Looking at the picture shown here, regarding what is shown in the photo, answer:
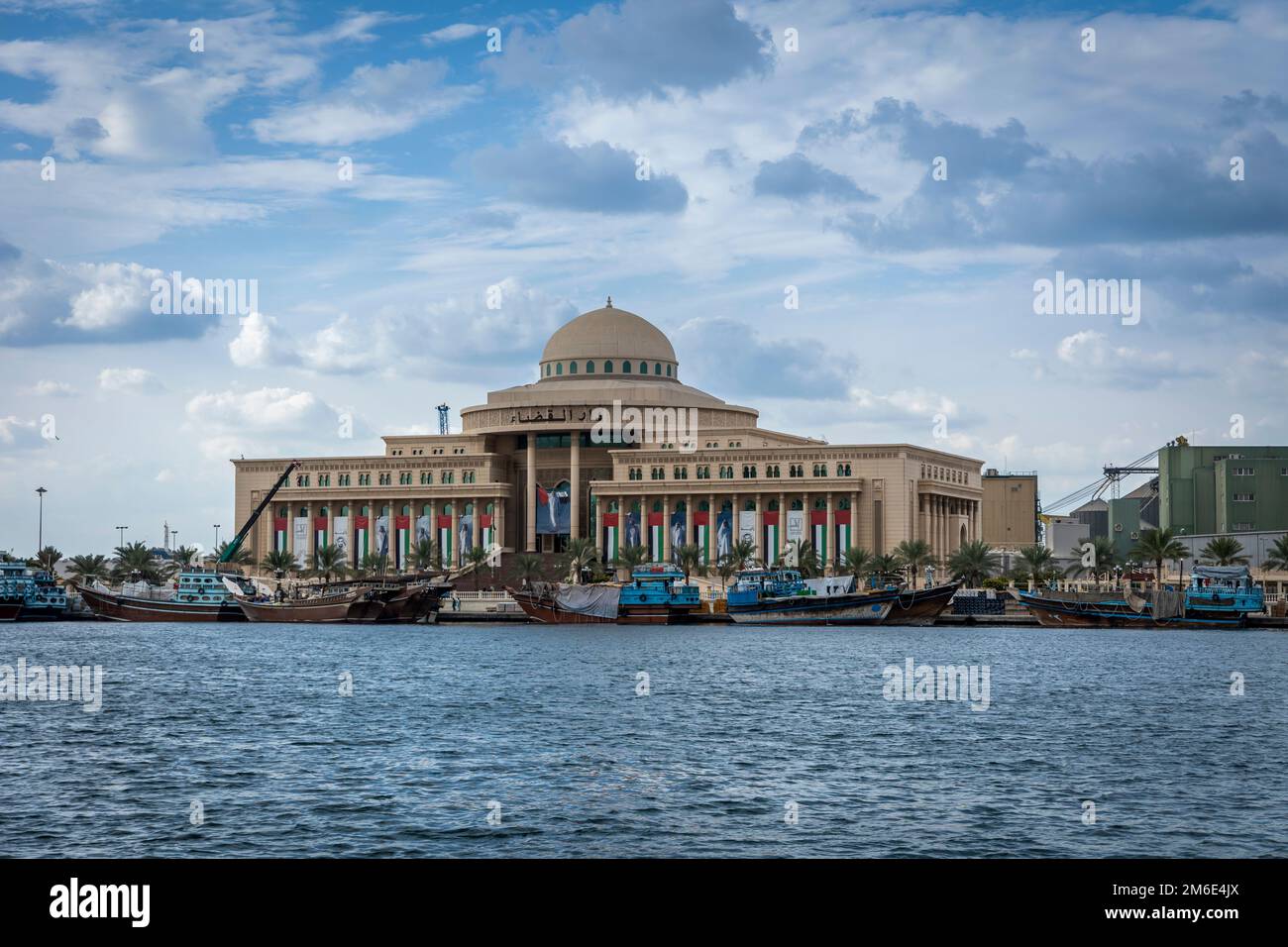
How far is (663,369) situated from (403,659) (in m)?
110

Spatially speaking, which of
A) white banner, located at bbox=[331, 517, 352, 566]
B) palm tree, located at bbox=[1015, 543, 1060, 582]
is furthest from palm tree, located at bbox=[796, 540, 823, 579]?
white banner, located at bbox=[331, 517, 352, 566]

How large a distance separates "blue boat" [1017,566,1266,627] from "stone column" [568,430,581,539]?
5907 centimetres

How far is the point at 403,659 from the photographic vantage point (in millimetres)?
93312

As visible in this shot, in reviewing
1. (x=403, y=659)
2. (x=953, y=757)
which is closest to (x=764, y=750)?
(x=953, y=757)

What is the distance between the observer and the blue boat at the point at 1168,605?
5359 inches

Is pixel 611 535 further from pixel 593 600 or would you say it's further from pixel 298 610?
pixel 298 610

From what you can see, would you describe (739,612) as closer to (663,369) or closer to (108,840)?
(663,369)

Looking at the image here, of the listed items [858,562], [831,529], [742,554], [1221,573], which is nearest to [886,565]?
[858,562]

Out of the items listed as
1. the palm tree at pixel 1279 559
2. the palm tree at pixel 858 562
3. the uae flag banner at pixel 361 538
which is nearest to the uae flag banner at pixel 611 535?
the palm tree at pixel 858 562

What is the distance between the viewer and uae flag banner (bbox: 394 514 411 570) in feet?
631

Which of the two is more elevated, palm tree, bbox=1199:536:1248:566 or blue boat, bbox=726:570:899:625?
palm tree, bbox=1199:536:1248:566

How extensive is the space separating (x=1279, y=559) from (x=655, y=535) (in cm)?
6806

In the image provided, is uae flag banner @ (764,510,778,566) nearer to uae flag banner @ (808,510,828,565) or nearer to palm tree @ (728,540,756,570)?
uae flag banner @ (808,510,828,565)

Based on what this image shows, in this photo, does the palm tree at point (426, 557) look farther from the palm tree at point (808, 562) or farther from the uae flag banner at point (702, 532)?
the palm tree at point (808, 562)
